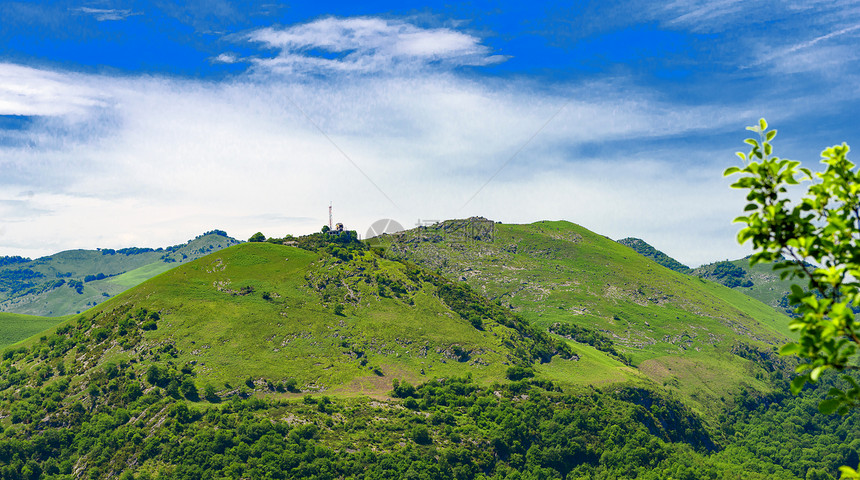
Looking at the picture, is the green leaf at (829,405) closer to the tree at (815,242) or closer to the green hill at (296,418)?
the tree at (815,242)

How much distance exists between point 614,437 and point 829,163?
174407mm

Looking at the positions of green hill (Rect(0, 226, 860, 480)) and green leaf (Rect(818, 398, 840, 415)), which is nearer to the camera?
green leaf (Rect(818, 398, 840, 415))

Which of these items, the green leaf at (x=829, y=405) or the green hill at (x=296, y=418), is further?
the green hill at (x=296, y=418)

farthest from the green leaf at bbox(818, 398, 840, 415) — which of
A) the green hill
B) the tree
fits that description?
the green hill

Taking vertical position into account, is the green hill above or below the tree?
below

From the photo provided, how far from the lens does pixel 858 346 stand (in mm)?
10633

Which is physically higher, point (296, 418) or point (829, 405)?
point (829, 405)

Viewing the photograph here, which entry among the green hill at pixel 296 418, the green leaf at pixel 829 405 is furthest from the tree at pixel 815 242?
the green hill at pixel 296 418

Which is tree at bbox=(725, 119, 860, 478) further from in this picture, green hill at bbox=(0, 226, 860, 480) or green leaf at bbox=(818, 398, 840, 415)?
green hill at bbox=(0, 226, 860, 480)

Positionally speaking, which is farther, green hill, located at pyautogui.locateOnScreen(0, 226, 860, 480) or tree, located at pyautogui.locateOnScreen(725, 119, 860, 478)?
green hill, located at pyautogui.locateOnScreen(0, 226, 860, 480)

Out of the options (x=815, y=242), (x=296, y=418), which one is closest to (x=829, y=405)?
(x=815, y=242)

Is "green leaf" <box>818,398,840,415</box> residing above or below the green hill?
above

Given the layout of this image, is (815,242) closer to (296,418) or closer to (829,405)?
(829,405)

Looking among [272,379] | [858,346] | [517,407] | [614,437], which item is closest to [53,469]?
[272,379]
